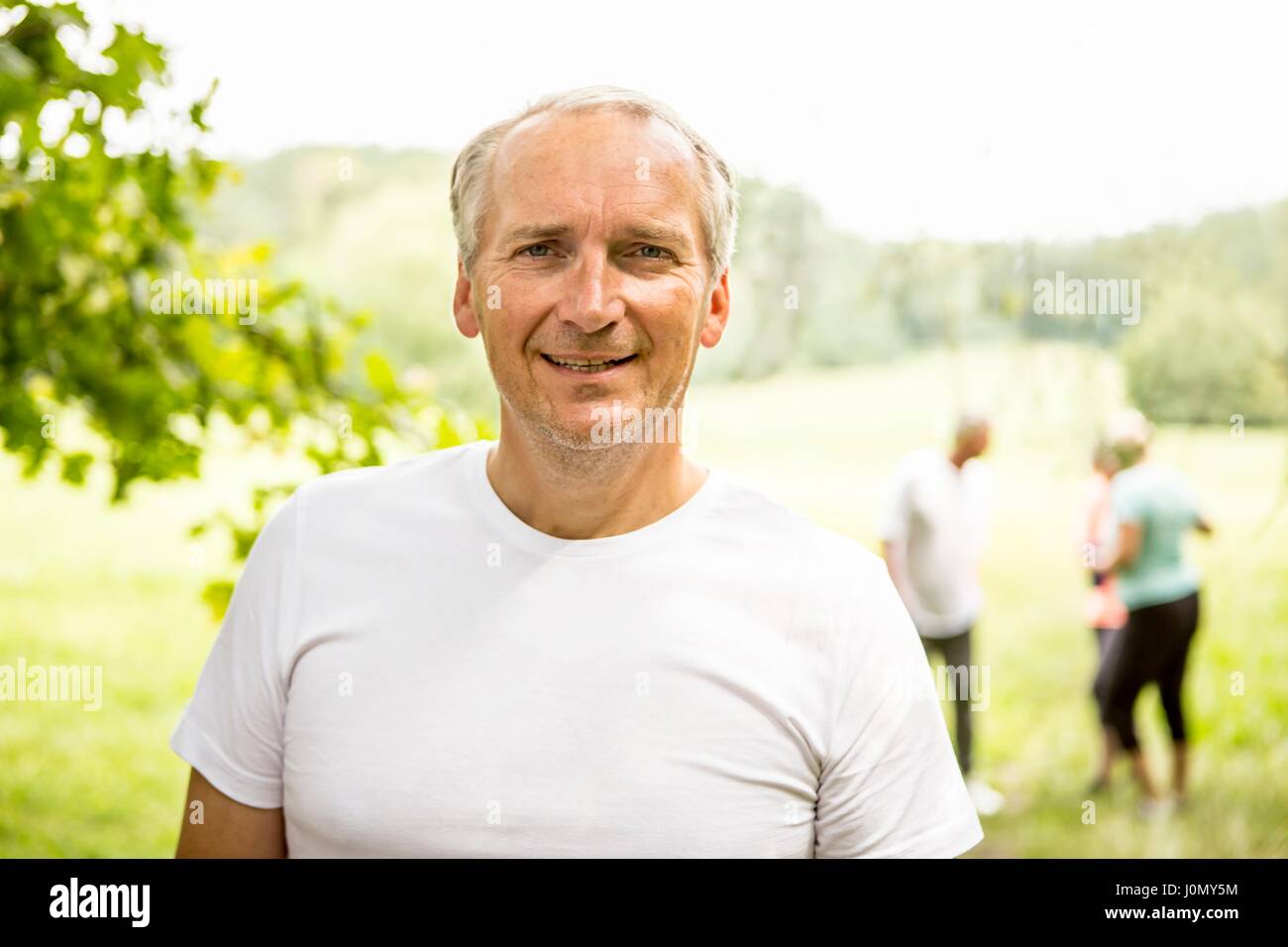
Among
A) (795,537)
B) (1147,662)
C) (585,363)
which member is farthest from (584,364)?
(1147,662)

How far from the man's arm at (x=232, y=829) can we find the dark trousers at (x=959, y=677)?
9.29 ft

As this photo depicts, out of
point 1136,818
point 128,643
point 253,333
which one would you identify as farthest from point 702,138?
point 128,643

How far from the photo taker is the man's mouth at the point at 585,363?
2.90 ft

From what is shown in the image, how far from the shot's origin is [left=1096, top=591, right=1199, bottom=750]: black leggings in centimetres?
353

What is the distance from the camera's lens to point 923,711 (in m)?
0.89

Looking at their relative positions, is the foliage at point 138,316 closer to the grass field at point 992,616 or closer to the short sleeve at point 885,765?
the short sleeve at point 885,765

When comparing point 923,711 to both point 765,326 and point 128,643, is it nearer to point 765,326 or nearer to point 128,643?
point 765,326

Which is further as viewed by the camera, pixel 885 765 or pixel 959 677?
pixel 959 677

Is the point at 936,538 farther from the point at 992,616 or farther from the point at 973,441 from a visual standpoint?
the point at 992,616

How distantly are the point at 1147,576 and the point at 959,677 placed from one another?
682mm

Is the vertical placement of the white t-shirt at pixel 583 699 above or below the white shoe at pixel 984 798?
above

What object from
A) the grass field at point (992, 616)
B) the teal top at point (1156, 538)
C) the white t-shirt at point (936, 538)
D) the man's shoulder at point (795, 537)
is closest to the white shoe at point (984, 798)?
the grass field at point (992, 616)

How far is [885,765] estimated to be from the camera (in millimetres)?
876

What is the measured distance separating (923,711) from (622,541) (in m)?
0.26
